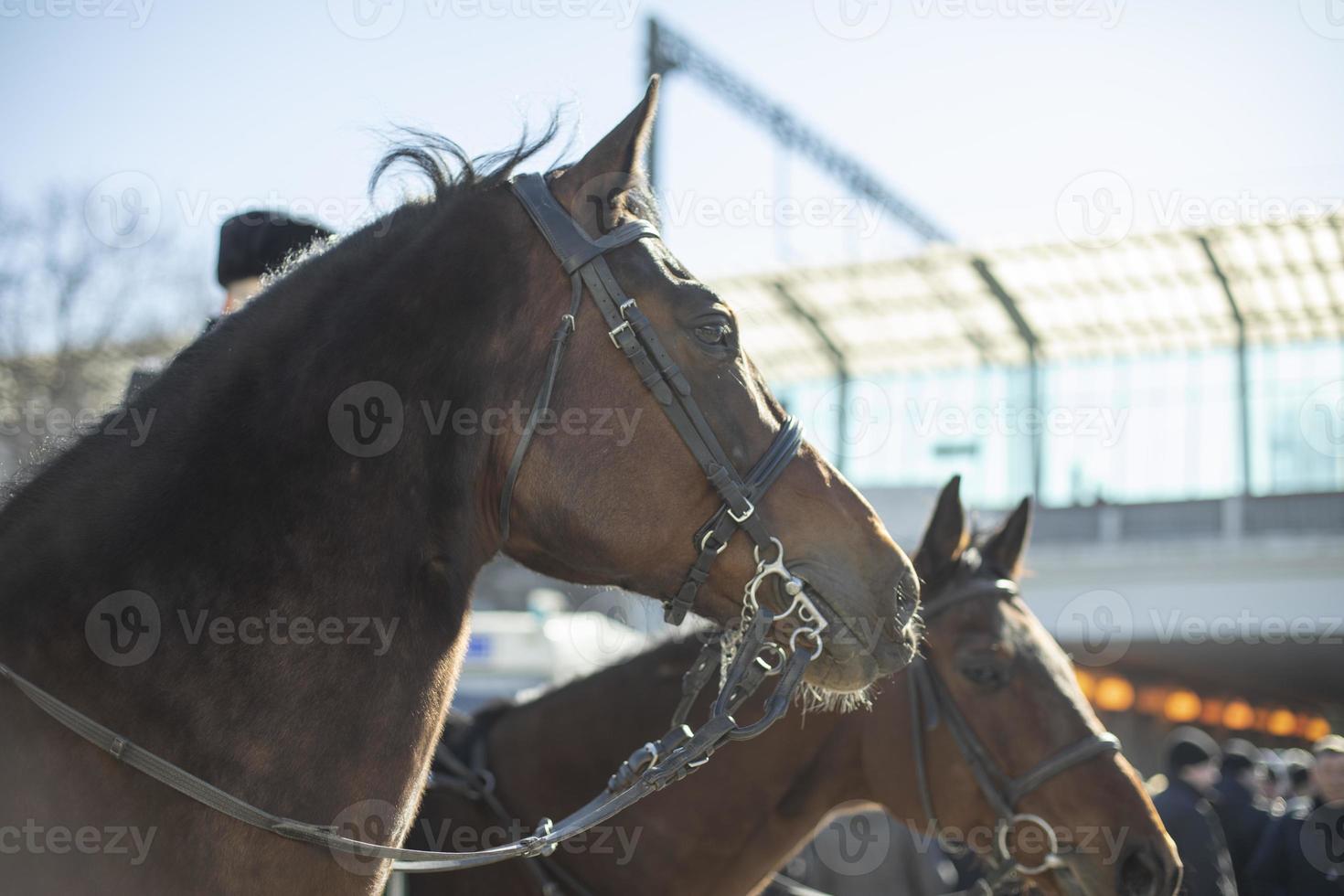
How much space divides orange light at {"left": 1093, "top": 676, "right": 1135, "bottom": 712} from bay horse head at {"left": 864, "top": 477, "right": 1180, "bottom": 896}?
1974 centimetres

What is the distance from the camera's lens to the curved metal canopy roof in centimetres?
2456

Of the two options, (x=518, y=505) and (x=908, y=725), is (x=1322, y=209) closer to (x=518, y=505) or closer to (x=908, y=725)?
(x=908, y=725)

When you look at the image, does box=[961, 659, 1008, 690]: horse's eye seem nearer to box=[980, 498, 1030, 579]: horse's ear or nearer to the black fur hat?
box=[980, 498, 1030, 579]: horse's ear

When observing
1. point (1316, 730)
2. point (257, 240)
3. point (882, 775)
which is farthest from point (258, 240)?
point (1316, 730)

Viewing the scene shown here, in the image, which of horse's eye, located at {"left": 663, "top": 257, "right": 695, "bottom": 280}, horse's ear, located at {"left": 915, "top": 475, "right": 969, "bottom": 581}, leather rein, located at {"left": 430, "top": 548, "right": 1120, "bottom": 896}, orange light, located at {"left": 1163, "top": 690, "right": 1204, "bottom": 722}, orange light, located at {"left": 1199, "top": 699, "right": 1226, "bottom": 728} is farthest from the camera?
orange light, located at {"left": 1199, "top": 699, "right": 1226, "bottom": 728}

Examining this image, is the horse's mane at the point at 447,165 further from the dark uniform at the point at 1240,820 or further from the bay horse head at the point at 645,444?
the dark uniform at the point at 1240,820

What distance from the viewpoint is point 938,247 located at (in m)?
25.2

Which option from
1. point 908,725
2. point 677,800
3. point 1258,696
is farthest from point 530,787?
point 1258,696

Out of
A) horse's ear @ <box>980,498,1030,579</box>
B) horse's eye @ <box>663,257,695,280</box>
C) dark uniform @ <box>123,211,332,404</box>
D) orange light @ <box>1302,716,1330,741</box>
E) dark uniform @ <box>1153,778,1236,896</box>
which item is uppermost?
dark uniform @ <box>123,211,332,404</box>

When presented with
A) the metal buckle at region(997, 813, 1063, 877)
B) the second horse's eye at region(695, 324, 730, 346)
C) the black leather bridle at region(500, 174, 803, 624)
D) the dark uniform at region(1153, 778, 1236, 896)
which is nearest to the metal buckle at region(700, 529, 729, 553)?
the black leather bridle at region(500, 174, 803, 624)

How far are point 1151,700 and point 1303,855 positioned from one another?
17.3 meters

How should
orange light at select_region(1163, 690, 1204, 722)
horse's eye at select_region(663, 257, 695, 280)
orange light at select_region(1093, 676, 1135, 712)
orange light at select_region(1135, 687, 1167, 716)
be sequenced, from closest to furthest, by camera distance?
1. horse's eye at select_region(663, 257, 695, 280)
2. orange light at select_region(1093, 676, 1135, 712)
3. orange light at select_region(1163, 690, 1204, 722)
4. orange light at select_region(1135, 687, 1167, 716)

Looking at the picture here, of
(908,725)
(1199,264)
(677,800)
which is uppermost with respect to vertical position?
(1199,264)

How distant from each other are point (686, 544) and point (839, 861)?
8483 millimetres
